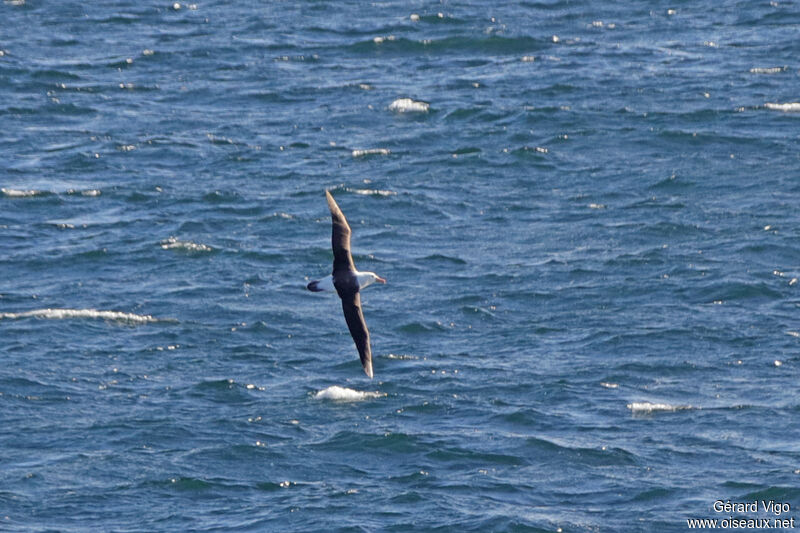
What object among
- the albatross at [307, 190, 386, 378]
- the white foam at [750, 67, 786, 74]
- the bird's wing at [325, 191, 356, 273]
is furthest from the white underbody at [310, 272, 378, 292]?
the white foam at [750, 67, 786, 74]

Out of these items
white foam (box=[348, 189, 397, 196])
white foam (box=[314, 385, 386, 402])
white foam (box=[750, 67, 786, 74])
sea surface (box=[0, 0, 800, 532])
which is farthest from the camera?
white foam (box=[750, 67, 786, 74])

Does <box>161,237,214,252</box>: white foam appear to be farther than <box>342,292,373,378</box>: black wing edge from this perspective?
Yes

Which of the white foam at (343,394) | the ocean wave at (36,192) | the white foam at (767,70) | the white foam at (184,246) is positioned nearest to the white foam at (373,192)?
the white foam at (184,246)

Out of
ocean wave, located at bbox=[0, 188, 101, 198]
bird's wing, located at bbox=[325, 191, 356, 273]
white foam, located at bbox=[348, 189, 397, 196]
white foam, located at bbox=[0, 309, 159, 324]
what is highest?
bird's wing, located at bbox=[325, 191, 356, 273]

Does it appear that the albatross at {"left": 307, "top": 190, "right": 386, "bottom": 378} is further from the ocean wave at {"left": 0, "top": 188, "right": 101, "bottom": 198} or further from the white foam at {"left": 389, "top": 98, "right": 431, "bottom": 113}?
the white foam at {"left": 389, "top": 98, "right": 431, "bottom": 113}

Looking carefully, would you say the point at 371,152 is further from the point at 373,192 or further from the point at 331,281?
the point at 331,281

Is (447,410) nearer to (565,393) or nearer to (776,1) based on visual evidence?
(565,393)

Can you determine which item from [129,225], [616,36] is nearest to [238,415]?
[129,225]

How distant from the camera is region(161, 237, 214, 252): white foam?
32500 mm

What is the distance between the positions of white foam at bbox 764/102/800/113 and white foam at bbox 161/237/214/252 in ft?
43.4

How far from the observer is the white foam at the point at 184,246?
32.5 metres

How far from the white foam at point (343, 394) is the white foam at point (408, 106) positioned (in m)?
11.9

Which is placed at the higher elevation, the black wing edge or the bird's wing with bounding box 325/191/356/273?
the bird's wing with bounding box 325/191/356/273

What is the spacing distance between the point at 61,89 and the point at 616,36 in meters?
13.7
